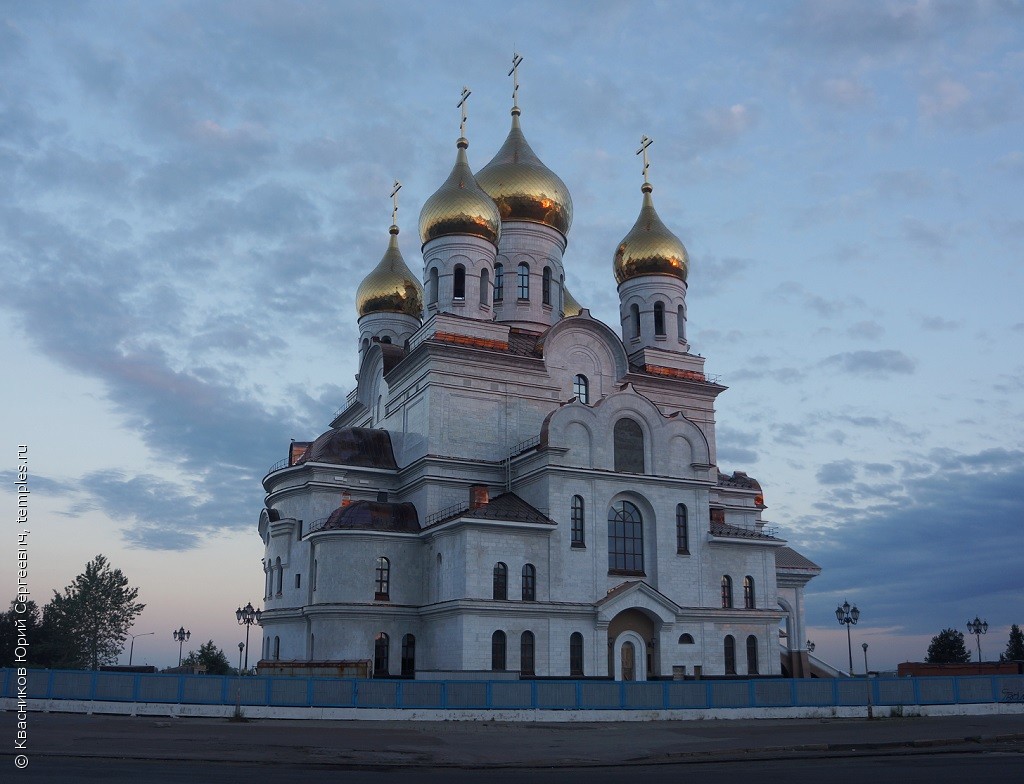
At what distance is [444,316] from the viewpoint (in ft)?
120

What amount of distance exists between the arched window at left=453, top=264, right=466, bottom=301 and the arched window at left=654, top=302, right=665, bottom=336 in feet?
30.0

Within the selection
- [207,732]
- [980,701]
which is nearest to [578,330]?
[980,701]

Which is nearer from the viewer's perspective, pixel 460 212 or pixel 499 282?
pixel 460 212

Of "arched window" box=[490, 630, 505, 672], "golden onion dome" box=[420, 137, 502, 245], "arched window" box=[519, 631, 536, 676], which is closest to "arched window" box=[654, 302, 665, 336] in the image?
"golden onion dome" box=[420, 137, 502, 245]

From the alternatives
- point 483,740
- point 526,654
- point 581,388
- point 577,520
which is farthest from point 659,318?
point 483,740

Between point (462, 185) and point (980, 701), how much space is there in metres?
25.9

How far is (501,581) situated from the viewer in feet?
105

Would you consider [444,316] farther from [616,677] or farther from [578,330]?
[616,677]

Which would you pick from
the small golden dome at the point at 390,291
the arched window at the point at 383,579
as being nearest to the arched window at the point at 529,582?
the arched window at the point at 383,579

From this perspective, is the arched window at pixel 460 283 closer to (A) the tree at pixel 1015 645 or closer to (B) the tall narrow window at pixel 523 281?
(B) the tall narrow window at pixel 523 281

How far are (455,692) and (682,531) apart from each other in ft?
43.5

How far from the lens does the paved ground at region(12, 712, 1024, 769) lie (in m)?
16.8

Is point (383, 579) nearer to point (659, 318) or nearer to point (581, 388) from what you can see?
point (581, 388)

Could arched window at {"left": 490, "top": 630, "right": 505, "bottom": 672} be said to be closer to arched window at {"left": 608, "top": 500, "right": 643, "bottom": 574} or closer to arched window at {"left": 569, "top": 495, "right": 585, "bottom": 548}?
arched window at {"left": 569, "top": 495, "right": 585, "bottom": 548}
